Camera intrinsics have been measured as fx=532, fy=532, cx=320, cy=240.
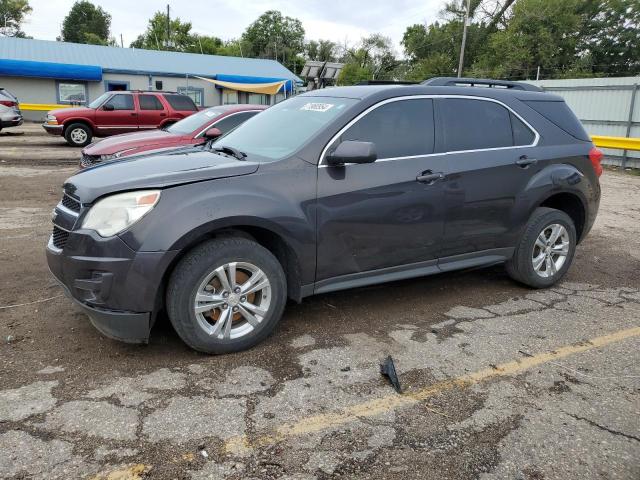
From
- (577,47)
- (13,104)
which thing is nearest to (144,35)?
(577,47)

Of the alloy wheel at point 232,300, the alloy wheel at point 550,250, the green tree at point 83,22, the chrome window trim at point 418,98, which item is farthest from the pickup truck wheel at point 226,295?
the green tree at point 83,22

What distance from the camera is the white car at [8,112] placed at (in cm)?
1814

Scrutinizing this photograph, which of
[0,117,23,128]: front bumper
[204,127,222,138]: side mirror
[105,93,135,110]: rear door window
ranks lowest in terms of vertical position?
[204,127,222,138]: side mirror

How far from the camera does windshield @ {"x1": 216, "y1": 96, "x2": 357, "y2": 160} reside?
12.9 ft

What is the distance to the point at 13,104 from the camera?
18812 millimetres

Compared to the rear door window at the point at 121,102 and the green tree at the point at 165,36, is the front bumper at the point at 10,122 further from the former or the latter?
the green tree at the point at 165,36

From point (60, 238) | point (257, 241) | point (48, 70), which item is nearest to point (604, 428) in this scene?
point (257, 241)

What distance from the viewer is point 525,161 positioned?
4.64m

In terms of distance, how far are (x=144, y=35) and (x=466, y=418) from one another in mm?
90381

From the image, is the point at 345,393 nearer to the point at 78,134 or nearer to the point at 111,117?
the point at 111,117

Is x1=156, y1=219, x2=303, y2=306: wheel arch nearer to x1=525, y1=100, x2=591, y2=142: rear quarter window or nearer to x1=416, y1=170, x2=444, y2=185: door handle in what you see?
x1=416, y1=170, x2=444, y2=185: door handle

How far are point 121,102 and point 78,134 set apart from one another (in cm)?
171

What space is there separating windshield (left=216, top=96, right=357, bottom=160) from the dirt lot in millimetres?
1336

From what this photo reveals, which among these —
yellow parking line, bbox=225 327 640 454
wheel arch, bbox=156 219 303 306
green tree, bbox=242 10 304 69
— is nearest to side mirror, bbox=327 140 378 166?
wheel arch, bbox=156 219 303 306
